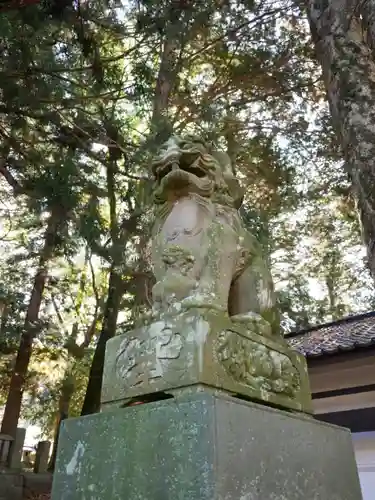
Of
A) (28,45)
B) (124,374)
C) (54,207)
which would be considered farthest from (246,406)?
(28,45)

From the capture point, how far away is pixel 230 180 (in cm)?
241

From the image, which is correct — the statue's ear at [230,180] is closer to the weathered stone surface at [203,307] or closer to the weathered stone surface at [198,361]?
the weathered stone surface at [203,307]

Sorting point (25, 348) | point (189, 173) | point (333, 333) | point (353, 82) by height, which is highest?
point (353, 82)

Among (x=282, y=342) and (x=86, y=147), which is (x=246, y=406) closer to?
(x=282, y=342)

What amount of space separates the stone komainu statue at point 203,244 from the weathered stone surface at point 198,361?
107 millimetres

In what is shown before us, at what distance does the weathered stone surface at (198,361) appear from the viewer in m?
1.68

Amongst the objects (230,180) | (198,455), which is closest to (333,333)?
(230,180)

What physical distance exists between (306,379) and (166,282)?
30.9 inches

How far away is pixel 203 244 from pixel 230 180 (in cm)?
52

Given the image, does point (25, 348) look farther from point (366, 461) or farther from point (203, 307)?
point (203, 307)

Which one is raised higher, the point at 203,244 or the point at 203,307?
the point at 203,244

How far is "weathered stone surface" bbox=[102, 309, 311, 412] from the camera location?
1684mm

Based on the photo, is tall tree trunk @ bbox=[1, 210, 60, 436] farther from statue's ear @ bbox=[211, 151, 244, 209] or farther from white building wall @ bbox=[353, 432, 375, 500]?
statue's ear @ bbox=[211, 151, 244, 209]

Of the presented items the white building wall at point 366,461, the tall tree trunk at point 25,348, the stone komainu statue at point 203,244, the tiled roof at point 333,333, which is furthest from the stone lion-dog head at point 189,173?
the tall tree trunk at point 25,348
